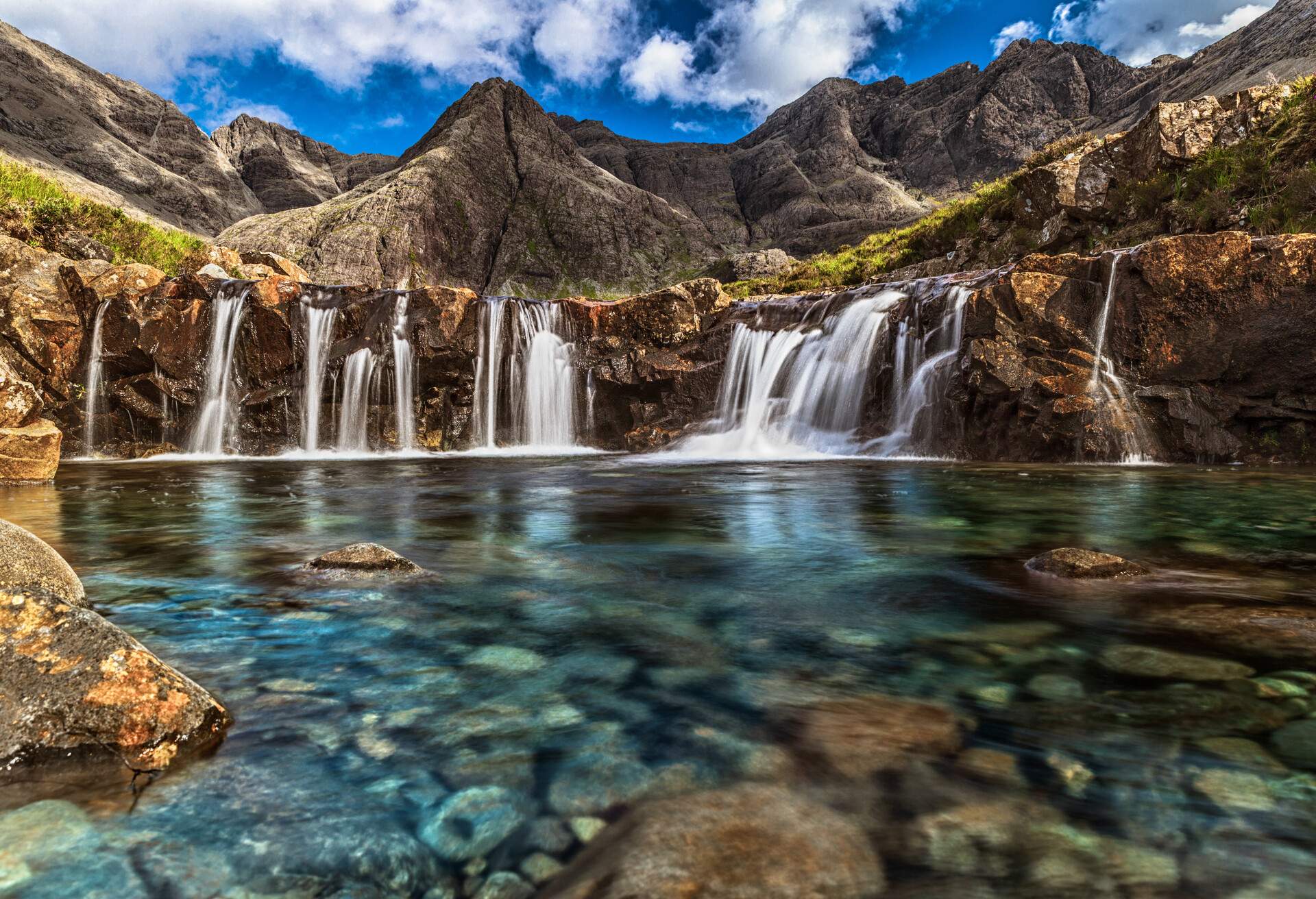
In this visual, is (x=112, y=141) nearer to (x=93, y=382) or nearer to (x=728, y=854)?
(x=93, y=382)

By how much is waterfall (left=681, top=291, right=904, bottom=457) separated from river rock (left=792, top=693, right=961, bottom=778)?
13149 millimetres

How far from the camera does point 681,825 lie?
1862 mm

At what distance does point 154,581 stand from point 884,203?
8148 cm

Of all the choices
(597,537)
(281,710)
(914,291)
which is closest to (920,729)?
(281,710)

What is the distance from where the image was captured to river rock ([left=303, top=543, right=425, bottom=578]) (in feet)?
15.4

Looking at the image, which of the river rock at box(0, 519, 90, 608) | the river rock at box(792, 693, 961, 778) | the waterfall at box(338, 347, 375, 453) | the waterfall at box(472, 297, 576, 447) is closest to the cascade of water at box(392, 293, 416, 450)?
the waterfall at box(338, 347, 375, 453)

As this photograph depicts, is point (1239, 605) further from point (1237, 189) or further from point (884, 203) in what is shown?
point (884, 203)

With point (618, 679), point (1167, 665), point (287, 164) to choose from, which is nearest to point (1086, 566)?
point (1167, 665)

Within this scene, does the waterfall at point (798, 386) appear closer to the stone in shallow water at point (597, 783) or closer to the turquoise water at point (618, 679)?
the turquoise water at point (618, 679)

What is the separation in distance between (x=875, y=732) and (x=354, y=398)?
17.9 metres

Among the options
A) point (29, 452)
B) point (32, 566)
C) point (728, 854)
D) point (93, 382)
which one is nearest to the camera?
point (728, 854)

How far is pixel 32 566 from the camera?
3529 millimetres

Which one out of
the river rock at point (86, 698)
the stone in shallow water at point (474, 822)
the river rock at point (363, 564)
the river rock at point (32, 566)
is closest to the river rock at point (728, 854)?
the stone in shallow water at point (474, 822)

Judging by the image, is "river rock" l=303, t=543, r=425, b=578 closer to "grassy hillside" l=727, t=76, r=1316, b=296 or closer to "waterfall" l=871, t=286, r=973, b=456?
"waterfall" l=871, t=286, r=973, b=456
